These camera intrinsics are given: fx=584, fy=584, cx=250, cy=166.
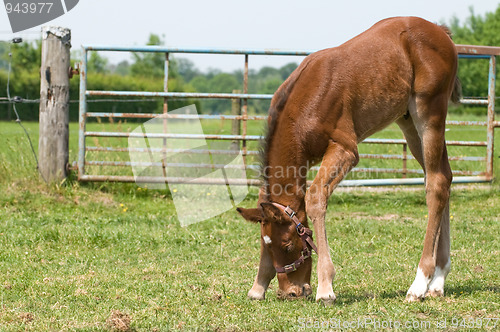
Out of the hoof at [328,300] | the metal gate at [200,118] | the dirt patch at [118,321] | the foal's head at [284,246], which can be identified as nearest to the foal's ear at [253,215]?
the foal's head at [284,246]

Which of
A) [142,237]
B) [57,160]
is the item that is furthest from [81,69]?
[142,237]

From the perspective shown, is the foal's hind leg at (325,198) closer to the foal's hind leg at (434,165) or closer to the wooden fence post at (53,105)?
the foal's hind leg at (434,165)

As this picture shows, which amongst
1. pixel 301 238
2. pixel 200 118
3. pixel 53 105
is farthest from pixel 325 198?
pixel 53 105

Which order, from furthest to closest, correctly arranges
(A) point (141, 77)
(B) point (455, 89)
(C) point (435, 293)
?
1. (A) point (141, 77)
2. (B) point (455, 89)
3. (C) point (435, 293)

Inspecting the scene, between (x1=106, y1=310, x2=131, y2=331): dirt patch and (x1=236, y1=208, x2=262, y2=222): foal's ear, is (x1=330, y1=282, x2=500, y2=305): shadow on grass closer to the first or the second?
(x1=236, y1=208, x2=262, y2=222): foal's ear

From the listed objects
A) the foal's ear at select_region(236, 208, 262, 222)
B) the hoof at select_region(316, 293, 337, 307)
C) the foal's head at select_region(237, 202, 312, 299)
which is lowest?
the hoof at select_region(316, 293, 337, 307)

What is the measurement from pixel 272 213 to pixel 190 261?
6.04 ft

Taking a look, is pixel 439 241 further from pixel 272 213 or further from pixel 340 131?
pixel 272 213

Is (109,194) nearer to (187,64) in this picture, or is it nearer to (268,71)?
(268,71)

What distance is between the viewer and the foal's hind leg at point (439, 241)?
15.1ft

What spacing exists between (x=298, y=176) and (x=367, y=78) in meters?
0.96

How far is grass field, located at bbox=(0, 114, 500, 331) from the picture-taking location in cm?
385

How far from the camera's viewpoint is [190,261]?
582 cm

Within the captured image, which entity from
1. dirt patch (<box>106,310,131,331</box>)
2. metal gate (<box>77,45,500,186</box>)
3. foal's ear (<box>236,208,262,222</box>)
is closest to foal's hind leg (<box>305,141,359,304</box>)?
foal's ear (<box>236,208,262,222</box>)
